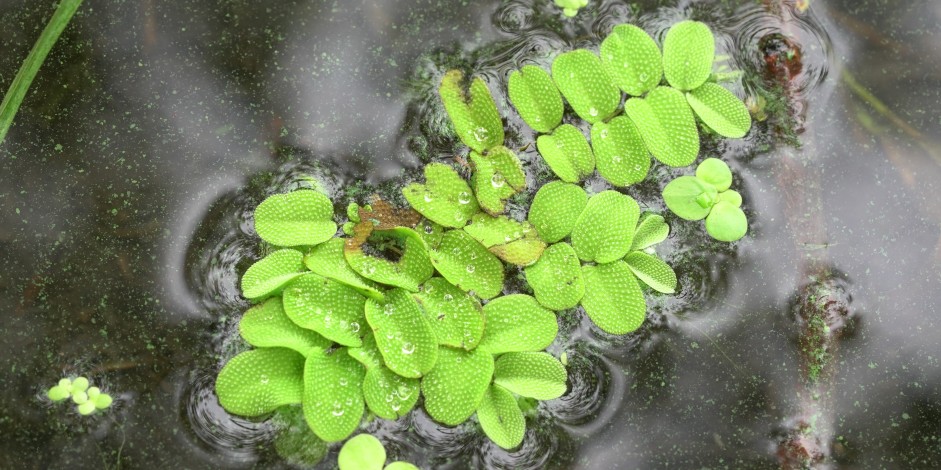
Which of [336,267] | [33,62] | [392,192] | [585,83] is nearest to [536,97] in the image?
[585,83]

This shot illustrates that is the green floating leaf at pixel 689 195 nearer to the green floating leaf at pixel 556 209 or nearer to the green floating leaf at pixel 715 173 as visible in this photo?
the green floating leaf at pixel 715 173

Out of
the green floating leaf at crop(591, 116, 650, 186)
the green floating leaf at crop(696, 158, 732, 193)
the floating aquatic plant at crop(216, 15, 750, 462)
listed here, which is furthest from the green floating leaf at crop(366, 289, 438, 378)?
the green floating leaf at crop(696, 158, 732, 193)

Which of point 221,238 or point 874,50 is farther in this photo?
point 874,50

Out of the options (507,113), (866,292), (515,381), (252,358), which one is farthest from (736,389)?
(252,358)

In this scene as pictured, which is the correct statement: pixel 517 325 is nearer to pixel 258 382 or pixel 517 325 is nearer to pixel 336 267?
pixel 336 267

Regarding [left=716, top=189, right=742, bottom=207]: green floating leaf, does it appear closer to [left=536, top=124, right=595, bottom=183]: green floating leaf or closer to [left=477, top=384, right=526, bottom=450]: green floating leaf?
[left=536, top=124, right=595, bottom=183]: green floating leaf

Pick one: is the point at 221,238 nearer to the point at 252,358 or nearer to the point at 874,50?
the point at 252,358

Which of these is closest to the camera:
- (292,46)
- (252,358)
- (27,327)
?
(252,358)

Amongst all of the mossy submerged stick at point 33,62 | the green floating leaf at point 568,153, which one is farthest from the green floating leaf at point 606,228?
the mossy submerged stick at point 33,62
